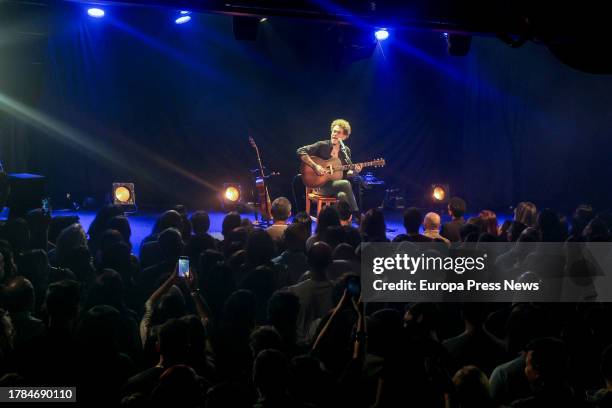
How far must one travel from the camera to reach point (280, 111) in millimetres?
10898

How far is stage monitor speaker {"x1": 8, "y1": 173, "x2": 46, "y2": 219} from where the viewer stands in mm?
6656

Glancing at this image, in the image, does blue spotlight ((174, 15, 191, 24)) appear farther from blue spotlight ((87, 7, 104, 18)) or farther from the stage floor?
the stage floor

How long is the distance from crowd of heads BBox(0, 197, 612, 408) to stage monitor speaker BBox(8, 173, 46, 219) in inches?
123

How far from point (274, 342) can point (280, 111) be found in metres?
8.81

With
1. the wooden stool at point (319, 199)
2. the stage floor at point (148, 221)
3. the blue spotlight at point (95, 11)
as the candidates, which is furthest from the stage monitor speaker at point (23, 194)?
the wooden stool at point (319, 199)

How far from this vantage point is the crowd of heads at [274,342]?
7.14 feet

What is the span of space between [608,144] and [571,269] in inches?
305

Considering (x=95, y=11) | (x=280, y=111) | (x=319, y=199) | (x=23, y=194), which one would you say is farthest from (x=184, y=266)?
(x=280, y=111)

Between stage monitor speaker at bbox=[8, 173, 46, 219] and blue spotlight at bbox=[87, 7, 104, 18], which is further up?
blue spotlight at bbox=[87, 7, 104, 18]

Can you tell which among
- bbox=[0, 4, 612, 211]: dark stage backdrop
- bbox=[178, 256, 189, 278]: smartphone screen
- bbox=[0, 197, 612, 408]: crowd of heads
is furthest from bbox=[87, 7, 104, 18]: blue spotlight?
bbox=[178, 256, 189, 278]: smartphone screen

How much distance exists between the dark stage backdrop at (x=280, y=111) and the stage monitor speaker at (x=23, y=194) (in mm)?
3167

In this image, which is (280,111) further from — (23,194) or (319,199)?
(23,194)

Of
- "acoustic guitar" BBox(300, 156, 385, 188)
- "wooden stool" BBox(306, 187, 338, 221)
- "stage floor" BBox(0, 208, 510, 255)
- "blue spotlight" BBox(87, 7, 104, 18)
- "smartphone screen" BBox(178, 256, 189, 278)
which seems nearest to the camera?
"smartphone screen" BBox(178, 256, 189, 278)

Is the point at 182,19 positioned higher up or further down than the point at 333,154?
higher up
